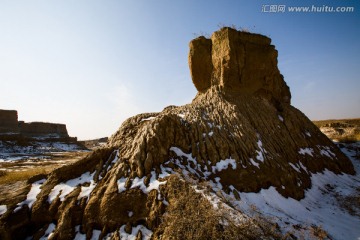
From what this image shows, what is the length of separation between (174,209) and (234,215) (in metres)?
1.99

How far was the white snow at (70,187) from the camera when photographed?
8.91 metres

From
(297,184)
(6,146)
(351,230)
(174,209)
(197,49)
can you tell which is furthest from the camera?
(6,146)

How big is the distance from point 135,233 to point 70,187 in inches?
A: 148

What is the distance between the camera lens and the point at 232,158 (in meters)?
11.2

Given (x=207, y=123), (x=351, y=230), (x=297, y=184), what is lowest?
(x=351, y=230)

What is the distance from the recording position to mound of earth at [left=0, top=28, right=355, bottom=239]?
7.50 metres

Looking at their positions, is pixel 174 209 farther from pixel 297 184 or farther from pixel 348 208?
pixel 348 208

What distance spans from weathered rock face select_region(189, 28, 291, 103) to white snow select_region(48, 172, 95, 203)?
1098cm

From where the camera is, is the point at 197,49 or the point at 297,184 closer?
the point at 297,184

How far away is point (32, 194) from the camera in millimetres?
9203

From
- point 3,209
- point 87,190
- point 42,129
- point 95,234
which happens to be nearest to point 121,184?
point 87,190

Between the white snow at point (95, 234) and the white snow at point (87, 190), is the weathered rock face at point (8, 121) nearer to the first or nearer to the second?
the white snow at point (87, 190)

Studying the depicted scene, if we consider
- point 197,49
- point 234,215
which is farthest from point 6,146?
point 234,215

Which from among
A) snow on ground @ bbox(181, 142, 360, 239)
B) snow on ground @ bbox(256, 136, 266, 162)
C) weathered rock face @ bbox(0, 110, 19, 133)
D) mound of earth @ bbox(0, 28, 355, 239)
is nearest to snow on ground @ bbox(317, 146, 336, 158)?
mound of earth @ bbox(0, 28, 355, 239)
